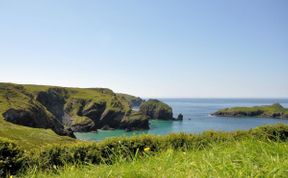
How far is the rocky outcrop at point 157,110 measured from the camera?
7094 inches

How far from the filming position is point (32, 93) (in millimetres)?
142625

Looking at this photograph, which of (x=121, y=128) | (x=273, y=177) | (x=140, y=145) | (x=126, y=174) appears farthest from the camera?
(x=121, y=128)

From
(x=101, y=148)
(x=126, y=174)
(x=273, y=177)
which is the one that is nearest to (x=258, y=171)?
(x=273, y=177)

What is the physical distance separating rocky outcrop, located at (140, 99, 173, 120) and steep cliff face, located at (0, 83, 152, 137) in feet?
93.8

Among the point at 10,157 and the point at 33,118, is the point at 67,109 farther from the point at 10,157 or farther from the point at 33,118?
the point at 10,157

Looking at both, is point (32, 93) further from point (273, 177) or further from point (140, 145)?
point (273, 177)

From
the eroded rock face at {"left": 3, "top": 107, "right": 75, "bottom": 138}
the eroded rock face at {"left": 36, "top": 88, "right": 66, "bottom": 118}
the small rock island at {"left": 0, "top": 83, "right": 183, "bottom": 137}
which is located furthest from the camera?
the eroded rock face at {"left": 36, "top": 88, "right": 66, "bottom": 118}

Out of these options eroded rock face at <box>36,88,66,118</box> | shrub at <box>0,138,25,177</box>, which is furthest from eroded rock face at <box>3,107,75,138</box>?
shrub at <box>0,138,25,177</box>

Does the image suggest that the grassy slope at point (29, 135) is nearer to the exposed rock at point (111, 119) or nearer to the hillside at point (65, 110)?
the hillside at point (65, 110)

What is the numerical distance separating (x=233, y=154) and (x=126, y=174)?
6.37ft

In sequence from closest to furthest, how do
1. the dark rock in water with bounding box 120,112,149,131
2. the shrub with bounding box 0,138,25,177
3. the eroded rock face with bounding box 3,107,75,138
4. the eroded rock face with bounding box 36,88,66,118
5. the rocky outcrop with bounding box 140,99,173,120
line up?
1. the shrub with bounding box 0,138,25,177
2. the eroded rock face with bounding box 3,107,75,138
3. the dark rock in water with bounding box 120,112,149,131
4. the eroded rock face with bounding box 36,88,66,118
5. the rocky outcrop with bounding box 140,99,173,120

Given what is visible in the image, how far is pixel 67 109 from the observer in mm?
153375

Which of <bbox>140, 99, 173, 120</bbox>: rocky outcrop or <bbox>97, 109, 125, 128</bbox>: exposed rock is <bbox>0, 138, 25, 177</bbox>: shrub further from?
<bbox>140, 99, 173, 120</bbox>: rocky outcrop

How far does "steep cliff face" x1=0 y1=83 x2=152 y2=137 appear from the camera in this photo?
10744 centimetres
